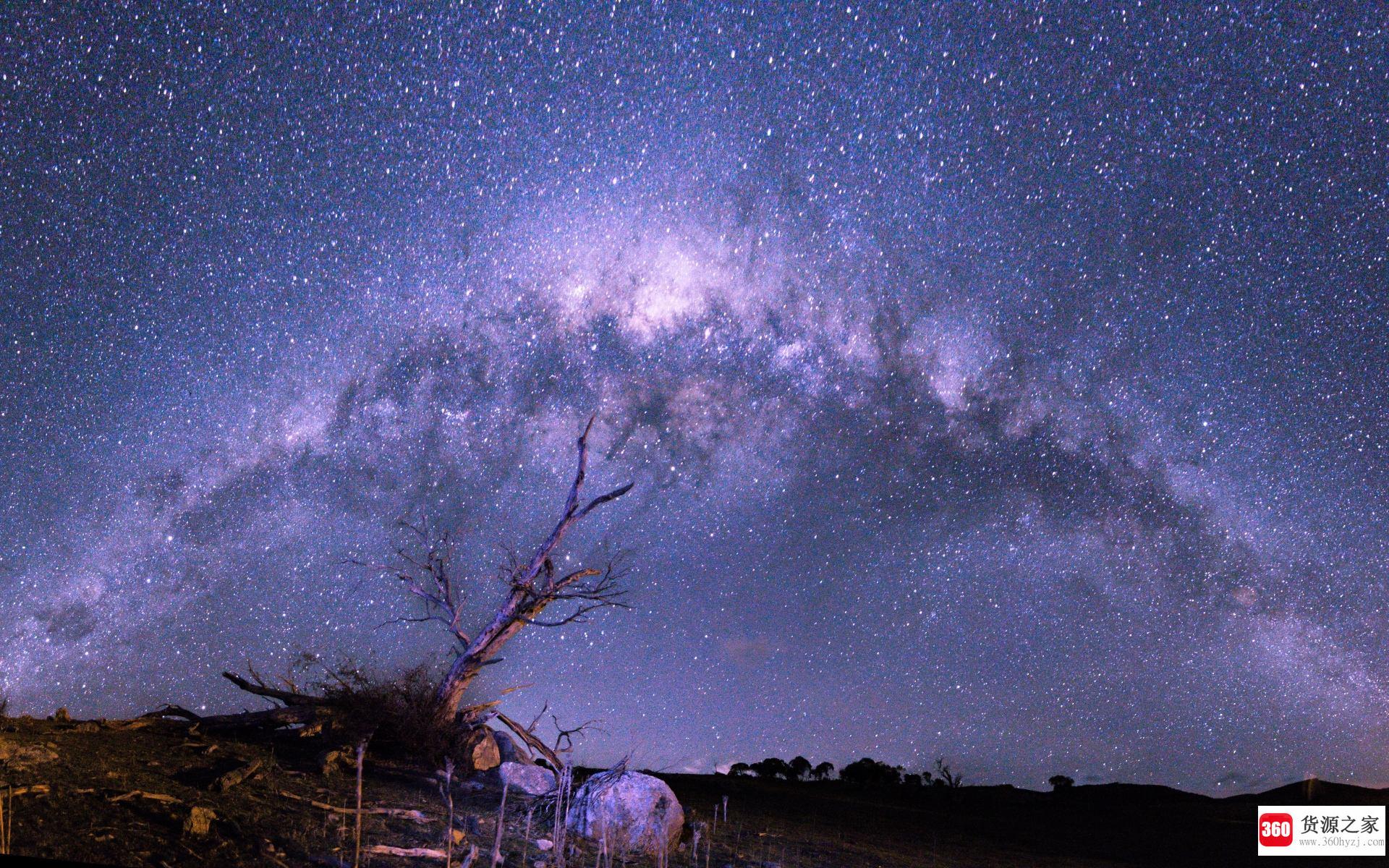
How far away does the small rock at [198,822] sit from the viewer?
5.86m

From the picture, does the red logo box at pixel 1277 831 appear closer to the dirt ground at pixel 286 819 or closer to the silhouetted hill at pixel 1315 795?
the dirt ground at pixel 286 819

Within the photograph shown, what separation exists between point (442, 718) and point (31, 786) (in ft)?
24.8

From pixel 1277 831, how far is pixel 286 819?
26591 mm

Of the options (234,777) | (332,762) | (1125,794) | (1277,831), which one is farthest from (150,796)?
(1125,794)

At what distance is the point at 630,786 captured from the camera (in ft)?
29.6

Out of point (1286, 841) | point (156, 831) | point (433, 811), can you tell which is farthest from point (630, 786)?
point (1286, 841)

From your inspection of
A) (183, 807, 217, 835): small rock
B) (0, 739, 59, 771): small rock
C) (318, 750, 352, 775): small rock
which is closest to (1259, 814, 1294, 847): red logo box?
(318, 750, 352, 775): small rock

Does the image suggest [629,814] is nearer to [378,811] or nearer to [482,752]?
[378,811]

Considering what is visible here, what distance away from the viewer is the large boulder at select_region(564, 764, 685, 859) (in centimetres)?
866

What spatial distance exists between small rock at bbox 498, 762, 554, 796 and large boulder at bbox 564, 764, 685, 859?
84.5 inches
